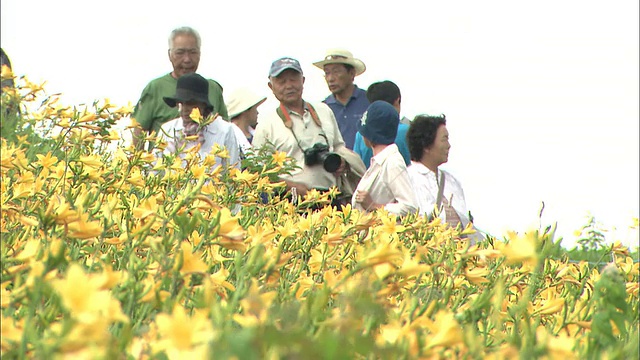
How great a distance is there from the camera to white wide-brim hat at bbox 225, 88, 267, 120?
22.3 ft

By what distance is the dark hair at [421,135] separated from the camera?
18.3ft

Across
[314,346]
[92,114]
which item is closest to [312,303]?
[314,346]

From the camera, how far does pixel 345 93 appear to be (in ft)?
23.4

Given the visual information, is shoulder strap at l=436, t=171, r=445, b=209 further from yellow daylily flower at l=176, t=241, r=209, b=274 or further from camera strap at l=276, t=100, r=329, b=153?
yellow daylily flower at l=176, t=241, r=209, b=274

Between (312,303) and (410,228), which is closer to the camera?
(312,303)

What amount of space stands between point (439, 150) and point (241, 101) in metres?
1.75

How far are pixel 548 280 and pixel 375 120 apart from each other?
2.39 m

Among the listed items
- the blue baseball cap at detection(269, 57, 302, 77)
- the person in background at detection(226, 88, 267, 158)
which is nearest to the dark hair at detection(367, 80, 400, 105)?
the person in background at detection(226, 88, 267, 158)

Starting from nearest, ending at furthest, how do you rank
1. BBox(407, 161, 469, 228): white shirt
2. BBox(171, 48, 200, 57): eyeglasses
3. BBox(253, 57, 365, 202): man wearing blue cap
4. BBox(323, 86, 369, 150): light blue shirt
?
BBox(407, 161, 469, 228): white shirt → BBox(253, 57, 365, 202): man wearing blue cap → BBox(171, 48, 200, 57): eyeglasses → BBox(323, 86, 369, 150): light blue shirt

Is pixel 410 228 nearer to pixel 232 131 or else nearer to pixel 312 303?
pixel 312 303

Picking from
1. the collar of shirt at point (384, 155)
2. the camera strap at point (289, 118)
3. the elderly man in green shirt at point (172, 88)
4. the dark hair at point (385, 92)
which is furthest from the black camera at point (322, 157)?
the dark hair at point (385, 92)

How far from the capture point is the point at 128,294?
161 cm

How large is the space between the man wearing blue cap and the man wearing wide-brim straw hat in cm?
87

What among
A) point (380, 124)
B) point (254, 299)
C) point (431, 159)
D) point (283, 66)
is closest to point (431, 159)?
Result: point (431, 159)
